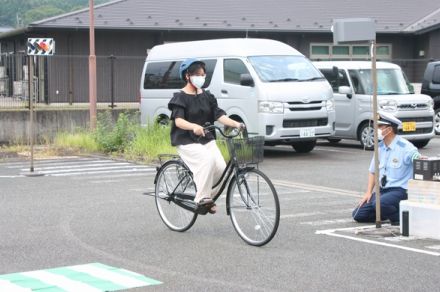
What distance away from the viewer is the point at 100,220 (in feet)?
30.5

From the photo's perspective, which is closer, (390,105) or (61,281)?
(61,281)

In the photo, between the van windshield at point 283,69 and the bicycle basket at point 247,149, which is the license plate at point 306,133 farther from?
the bicycle basket at point 247,149

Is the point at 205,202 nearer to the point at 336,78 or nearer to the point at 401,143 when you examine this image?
the point at 401,143

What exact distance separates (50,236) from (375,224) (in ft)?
11.8

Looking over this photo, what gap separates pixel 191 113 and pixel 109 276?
7.53ft

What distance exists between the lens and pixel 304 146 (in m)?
17.7

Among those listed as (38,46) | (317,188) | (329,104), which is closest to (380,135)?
(317,188)

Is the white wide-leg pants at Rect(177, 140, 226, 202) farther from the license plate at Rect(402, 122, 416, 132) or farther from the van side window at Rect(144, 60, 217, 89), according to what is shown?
the license plate at Rect(402, 122, 416, 132)

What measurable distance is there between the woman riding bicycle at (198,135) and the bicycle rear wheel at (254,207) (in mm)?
273

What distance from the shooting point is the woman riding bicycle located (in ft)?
26.2

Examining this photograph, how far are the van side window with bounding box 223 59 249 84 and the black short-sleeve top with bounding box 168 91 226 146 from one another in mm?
8186

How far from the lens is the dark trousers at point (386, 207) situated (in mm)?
8711

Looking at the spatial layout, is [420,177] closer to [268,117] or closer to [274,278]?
[274,278]

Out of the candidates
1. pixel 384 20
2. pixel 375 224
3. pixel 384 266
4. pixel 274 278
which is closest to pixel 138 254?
pixel 274 278
